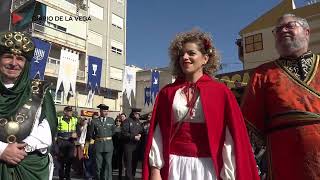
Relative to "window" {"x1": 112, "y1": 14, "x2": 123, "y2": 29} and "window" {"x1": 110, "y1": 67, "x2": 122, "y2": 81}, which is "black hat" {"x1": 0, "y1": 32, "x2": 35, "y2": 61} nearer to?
"window" {"x1": 110, "y1": 67, "x2": 122, "y2": 81}

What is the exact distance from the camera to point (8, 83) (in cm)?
331

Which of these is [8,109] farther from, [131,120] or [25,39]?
[131,120]

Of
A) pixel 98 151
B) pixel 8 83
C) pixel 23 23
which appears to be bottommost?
pixel 98 151

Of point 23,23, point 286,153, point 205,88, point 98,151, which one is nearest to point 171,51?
point 205,88

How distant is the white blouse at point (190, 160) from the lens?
2.87 m

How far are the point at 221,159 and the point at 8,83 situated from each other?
1706 millimetres

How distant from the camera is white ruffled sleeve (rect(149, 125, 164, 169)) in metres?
3.00

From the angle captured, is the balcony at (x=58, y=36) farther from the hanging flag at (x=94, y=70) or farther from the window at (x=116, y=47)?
the hanging flag at (x=94, y=70)

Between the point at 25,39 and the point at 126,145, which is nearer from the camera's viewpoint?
the point at 25,39

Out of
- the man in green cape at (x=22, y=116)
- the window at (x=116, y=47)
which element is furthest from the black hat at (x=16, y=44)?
the window at (x=116, y=47)

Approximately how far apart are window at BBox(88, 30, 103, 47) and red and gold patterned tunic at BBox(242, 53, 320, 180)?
3923 cm

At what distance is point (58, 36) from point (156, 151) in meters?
36.4

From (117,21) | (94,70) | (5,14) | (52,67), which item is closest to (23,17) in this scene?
(94,70)

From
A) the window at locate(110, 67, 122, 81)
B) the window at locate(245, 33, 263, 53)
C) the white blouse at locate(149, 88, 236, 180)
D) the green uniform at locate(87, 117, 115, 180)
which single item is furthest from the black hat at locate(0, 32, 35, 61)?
the window at locate(110, 67, 122, 81)
